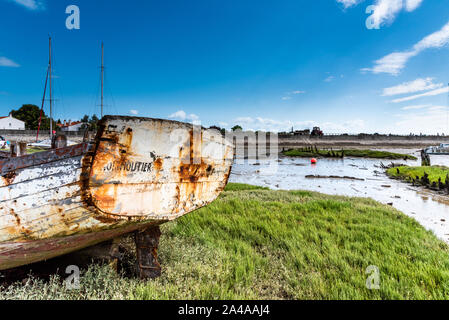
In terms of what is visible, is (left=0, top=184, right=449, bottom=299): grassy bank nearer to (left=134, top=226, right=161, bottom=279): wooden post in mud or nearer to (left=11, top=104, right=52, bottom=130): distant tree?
(left=134, top=226, right=161, bottom=279): wooden post in mud

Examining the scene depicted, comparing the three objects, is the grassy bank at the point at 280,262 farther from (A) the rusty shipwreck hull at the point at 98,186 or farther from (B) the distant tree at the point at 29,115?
(B) the distant tree at the point at 29,115

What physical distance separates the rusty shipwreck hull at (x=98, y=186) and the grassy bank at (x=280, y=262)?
2.06 feet

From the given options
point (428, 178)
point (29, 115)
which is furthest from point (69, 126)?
point (428, 178)

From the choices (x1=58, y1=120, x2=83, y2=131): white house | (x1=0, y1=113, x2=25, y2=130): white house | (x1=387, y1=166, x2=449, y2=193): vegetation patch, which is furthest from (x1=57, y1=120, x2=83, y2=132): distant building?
(x1=387, y1=166, x2=449, y2=193): vegetation patch

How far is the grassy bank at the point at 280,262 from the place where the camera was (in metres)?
2.85

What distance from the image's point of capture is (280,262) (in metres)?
3.73

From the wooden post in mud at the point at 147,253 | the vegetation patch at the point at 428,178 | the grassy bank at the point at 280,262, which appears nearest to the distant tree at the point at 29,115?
the vegetation patch at the point at 428,178

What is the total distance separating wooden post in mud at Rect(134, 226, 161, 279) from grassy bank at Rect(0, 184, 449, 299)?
0.37ft

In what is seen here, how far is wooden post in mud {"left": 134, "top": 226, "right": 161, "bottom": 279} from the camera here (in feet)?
10.2

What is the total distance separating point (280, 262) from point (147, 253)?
191cm

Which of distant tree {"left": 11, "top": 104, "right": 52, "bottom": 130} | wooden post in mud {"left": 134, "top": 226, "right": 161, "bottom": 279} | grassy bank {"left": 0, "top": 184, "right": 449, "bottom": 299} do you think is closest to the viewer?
grassy bank {"left": 0, "top": 184, "right": 449, "bottom": 299}
